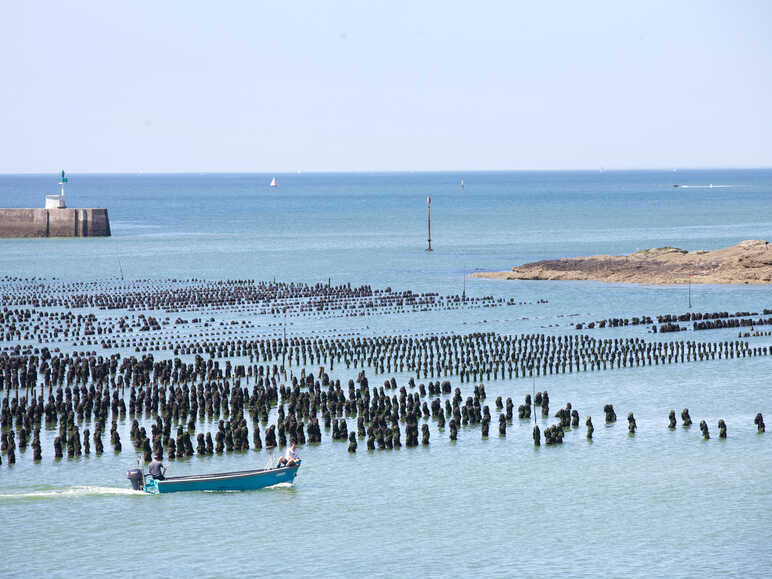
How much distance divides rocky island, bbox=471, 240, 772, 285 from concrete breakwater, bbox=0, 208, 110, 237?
240ft

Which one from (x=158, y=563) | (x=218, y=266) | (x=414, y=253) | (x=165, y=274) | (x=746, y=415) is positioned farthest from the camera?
(x=414, y=253)

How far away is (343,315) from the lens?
273ft

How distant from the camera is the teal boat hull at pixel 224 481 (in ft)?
133

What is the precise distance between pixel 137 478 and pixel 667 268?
74385 millimetres

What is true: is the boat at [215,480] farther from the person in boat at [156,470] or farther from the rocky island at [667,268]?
the rocky island at [667,268]

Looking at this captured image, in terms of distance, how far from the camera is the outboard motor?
1596 inches

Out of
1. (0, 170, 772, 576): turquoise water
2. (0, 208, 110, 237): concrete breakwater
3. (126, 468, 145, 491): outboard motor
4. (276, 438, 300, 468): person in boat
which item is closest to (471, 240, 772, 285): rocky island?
(0, 170, 772, 576): turquoise water

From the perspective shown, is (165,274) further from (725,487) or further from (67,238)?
(725,487)

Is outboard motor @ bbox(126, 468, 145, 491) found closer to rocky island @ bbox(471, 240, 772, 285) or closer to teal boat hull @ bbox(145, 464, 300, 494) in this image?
teal boat hull @ bbox(145, 464, 300, 494)

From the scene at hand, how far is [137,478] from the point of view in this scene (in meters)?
40.6

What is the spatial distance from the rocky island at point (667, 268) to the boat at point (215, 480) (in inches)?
2601

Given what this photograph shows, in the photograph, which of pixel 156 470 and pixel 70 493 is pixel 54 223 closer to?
pixel 70 493

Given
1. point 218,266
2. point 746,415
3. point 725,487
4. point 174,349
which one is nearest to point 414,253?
point 218,266

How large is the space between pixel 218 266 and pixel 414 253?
25.0 metres
